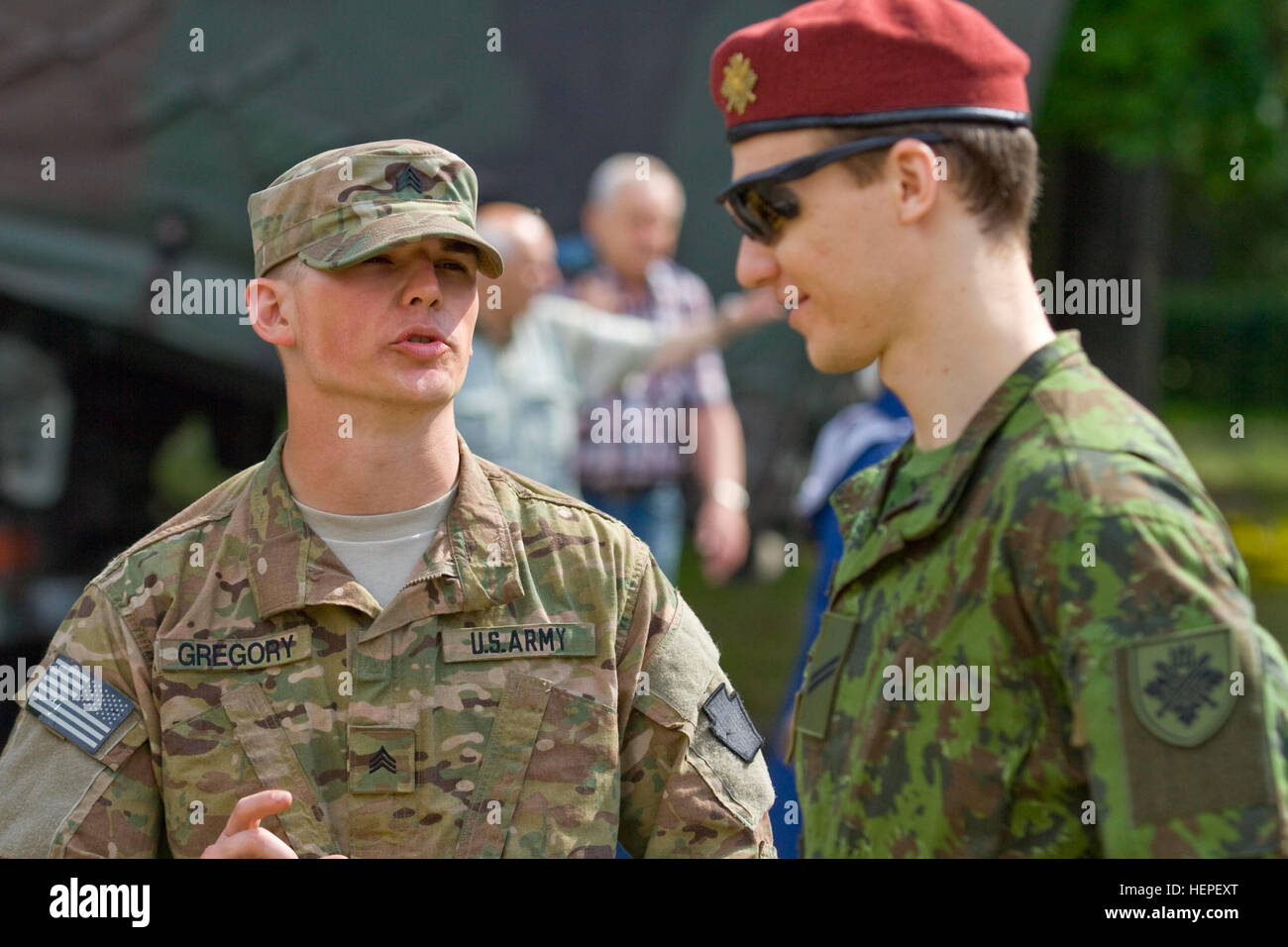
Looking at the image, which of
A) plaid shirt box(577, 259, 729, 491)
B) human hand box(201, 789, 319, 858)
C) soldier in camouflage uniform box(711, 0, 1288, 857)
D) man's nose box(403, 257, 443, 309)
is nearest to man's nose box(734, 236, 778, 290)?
soldier in camouflage uniform box(711, 0, 1288, 857)

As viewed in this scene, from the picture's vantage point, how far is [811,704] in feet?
7.98

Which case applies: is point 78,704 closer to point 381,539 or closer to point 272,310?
point 381,539

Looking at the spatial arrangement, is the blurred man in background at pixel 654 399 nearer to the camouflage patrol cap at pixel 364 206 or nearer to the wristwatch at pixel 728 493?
the wristwatch at pixel 728 493

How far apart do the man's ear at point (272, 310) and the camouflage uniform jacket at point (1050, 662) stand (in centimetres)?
92

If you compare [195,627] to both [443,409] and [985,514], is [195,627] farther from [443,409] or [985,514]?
[985,514]

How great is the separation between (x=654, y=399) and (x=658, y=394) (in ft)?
0.08

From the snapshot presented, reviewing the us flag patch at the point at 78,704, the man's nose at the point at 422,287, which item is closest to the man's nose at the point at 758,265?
the man's nose at the point at 422,287

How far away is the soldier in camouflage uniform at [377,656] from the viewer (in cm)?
253

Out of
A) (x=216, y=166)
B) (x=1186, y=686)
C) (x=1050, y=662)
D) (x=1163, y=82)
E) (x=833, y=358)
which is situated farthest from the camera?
(x=1163, y=82)

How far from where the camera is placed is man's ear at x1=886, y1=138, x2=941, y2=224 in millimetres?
2301

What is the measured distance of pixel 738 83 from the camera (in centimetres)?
249

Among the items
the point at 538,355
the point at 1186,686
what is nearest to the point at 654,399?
the point at 538,355

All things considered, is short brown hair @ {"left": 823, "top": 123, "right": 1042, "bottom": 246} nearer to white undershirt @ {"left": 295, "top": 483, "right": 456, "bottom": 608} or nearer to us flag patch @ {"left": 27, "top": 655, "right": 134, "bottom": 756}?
white undershirt @ {"left": 295, "top": 483, "right": 456, "bottom": 608}

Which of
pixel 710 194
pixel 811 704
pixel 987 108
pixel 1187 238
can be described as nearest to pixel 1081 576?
pixel 811 704
